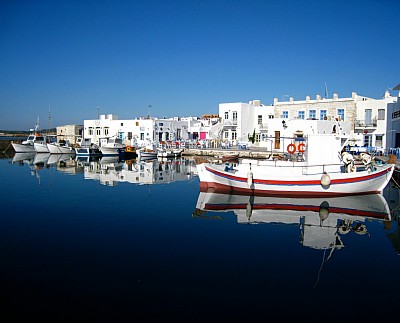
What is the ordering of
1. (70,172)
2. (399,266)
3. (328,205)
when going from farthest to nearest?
(70,172)
(328,205)
(399,266)

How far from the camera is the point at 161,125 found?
175 ft

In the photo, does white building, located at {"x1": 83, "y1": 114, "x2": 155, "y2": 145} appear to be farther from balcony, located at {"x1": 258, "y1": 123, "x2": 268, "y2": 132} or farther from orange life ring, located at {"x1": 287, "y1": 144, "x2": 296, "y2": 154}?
orange life ring, located at {"x1": 287, "y1": 144, "x2": 296, "y2": 154}

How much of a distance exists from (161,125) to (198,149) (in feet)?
36.4

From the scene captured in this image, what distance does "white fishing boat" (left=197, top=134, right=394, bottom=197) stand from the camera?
17.3m

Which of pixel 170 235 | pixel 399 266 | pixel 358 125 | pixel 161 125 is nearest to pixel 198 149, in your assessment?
pixel 161 125

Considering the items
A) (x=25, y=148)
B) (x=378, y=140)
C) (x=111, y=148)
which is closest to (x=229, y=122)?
(x=111, y=148)

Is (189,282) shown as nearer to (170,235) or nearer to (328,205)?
(170,235)

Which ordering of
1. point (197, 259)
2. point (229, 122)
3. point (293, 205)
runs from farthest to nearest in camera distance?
point (229, 122) → point (293, 205) → point (197, 259)

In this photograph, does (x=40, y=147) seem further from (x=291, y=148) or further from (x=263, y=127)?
(x=291, y=148)

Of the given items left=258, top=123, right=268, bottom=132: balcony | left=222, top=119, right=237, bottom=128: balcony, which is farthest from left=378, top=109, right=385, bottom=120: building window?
left=222, top=119, right=237, bottom=128: balcony

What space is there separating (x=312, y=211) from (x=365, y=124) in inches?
995

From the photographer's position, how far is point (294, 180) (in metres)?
17.6

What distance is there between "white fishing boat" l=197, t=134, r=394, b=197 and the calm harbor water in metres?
1.18

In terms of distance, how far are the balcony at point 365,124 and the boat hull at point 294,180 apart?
2026cm
